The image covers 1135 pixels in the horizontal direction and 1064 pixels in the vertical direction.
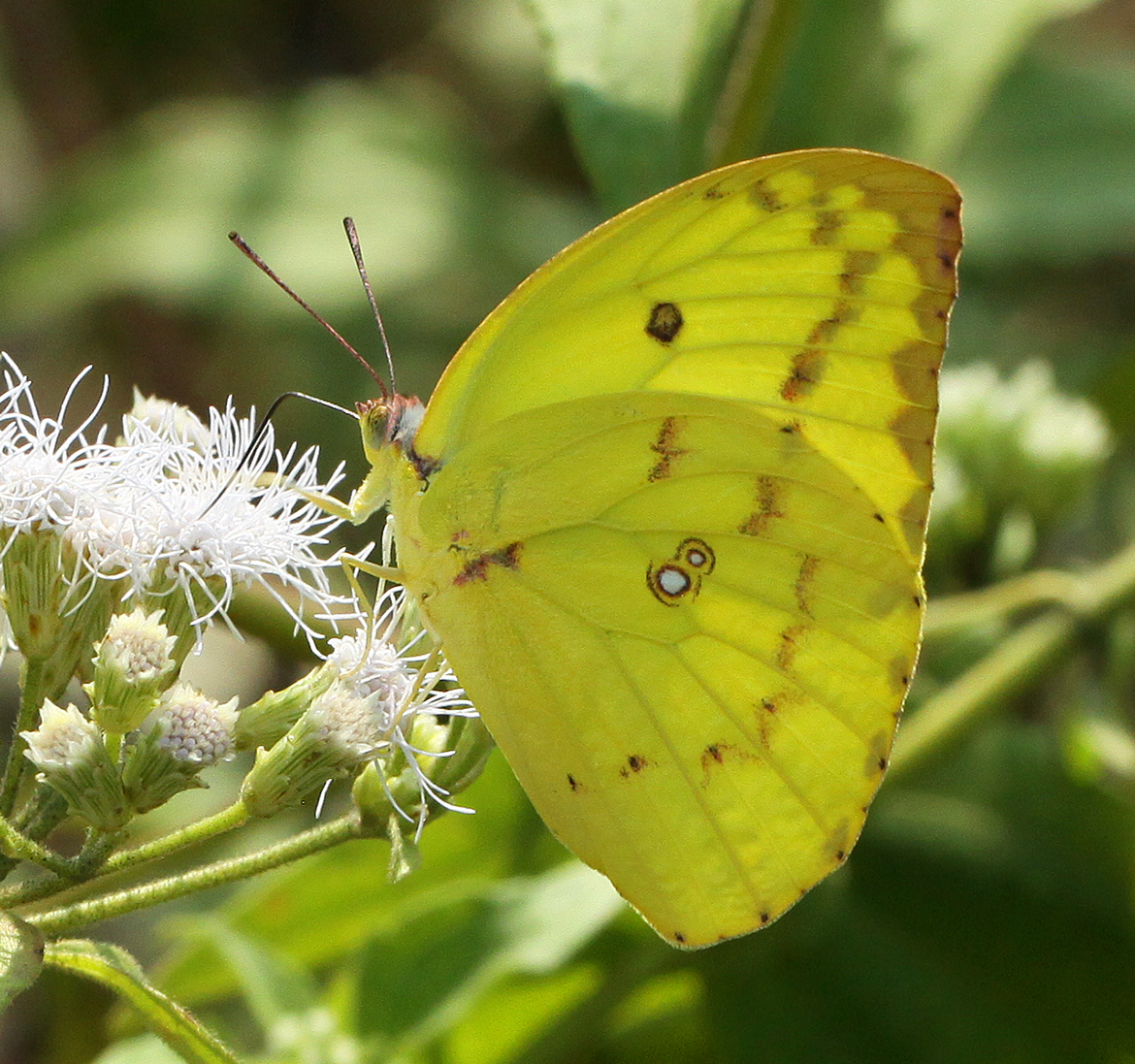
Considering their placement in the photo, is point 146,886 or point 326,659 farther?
point 326,659

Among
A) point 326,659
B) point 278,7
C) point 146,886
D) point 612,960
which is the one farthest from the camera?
point 278,7

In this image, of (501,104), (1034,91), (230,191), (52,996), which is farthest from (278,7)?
(52,996)

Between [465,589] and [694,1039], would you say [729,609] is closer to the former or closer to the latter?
[465,589]

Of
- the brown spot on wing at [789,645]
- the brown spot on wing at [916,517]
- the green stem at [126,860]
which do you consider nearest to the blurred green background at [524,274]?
the brown spot on wing at [789,645]

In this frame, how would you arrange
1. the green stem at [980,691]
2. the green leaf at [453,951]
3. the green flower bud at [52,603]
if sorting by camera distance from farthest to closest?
the green stem at [980,691] → the green leaf at [453,951] → the green flower bud at [52,603]

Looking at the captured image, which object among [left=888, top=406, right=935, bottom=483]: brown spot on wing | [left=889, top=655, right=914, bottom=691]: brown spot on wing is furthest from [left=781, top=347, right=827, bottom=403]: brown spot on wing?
[left=889, top=655, right=914, bottom=691]: brown spot on wing

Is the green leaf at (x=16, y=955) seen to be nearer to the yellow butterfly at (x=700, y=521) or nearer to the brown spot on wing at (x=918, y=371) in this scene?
the yellow butterfly at (x=700, y=521)

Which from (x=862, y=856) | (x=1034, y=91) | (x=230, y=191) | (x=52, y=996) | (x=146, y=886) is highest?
(x=1034, y=91)
